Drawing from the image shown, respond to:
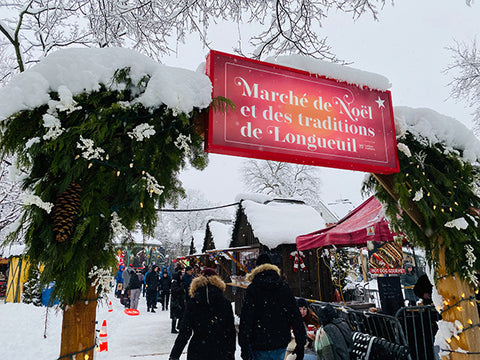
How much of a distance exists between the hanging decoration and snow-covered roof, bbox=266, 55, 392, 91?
770 cm

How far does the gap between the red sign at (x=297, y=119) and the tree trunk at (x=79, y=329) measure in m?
1.54

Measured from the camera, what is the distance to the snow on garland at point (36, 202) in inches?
81.7

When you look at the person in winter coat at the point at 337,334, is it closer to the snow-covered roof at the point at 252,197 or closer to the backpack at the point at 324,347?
the backpack at the point at 324,347

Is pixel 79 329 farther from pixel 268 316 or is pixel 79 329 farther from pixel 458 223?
pixel 458 223

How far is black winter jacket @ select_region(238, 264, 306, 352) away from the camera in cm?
351

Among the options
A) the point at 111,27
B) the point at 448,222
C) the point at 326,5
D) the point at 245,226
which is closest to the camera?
the point at 448,222

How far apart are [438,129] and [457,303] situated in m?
2.18

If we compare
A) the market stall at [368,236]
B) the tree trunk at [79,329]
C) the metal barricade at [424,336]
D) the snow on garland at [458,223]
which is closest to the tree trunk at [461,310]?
the snow on garland at [458,223]

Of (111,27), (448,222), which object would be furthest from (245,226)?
(448,222)

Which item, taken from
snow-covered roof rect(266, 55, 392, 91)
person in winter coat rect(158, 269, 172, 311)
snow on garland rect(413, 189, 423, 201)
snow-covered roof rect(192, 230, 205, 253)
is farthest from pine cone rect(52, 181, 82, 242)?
snow-covered roof rect(192, 230, 205, 253)

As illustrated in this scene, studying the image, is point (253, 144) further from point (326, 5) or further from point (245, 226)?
point (245, 226)

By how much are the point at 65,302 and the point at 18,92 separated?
5.05ft

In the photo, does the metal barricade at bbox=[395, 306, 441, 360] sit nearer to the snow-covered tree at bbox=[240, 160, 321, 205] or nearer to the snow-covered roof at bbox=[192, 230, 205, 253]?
the snow-covered roof at bbox=[192, 230, 205, 253]

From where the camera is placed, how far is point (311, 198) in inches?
1151
